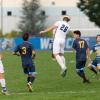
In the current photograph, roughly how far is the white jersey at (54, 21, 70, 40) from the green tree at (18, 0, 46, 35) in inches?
2853

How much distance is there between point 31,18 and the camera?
95.4 metres

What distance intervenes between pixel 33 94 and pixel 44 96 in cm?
80

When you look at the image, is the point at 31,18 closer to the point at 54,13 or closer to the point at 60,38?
the point at 54,13

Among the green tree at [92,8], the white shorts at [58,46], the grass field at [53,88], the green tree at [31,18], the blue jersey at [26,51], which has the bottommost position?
the green tree at [31,18]

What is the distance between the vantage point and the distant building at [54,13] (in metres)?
89.9

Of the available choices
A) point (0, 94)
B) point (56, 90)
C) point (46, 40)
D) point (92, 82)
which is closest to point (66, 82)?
point (92, 82)

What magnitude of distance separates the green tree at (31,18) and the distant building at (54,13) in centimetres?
88

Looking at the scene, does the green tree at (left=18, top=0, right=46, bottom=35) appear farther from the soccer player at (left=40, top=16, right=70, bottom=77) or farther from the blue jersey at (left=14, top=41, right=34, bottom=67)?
the blue jersey at (left=14, top=41, right=34, bottom=67)

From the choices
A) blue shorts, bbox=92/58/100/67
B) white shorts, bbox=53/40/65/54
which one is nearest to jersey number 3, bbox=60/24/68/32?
white shorts, bbox=53/40/65/54

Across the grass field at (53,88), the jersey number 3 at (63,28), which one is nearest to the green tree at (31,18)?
the grass field at (53,88)

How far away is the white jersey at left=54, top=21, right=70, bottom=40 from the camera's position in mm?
20859

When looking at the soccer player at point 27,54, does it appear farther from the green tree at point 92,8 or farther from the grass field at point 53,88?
the green tree at point 92,8

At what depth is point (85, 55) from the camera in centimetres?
1927

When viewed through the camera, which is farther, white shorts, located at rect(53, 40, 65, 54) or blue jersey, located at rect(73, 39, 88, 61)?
white shorts, located at rect(53, 40, 65, 54)
